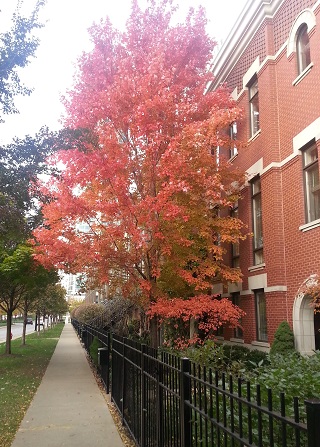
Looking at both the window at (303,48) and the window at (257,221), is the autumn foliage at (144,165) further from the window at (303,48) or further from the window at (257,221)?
the window at (303,48)

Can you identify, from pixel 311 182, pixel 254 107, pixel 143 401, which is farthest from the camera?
pixel 254 107

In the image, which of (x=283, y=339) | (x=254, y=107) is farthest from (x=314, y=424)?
(x=254, y=107)

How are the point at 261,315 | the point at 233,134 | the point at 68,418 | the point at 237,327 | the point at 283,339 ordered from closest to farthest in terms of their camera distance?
the point at 68,418, the point at 283,339, the point at 261,315, the point at 237,327, the point at 233,134

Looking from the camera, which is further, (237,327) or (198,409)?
(237,327)

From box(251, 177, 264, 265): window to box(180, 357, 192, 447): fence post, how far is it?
924 centimetres

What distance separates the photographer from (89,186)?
1205 cm

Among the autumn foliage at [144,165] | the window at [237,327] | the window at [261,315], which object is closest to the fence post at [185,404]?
the autumn foliage at [144,165]

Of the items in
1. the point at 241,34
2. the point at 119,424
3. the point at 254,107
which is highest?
the point at 241,34

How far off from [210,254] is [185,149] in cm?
495

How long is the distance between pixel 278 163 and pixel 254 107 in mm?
2806

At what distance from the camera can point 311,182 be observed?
10805 millimetres

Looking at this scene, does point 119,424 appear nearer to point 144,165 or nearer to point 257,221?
point 144,165

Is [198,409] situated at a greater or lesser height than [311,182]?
lesser

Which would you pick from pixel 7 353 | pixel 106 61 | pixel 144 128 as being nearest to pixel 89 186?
pixel 144 128
